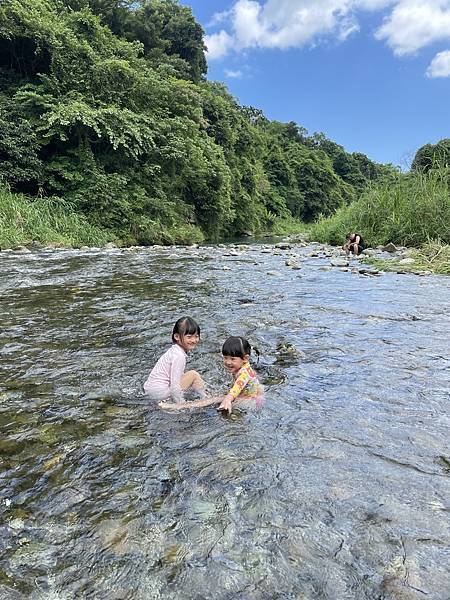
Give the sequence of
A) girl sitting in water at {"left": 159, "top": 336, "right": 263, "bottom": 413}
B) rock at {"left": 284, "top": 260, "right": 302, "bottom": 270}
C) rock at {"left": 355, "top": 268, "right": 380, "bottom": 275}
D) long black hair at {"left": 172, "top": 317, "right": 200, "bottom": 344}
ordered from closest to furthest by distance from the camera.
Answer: girl sitting in water at {"left": 159, "top": 336, "right": 263, "bottom": 413} < long black hair at {"left": 172, "top": 317, "right": 200, "bottom": 344} < rock at {"left": 355, "top": 268, "right": 380, "bottom": 275} < rock at {"left": 284, "top": 260, "right": 302, "bottom": 270}

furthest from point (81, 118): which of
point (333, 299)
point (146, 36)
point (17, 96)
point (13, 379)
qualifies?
point (146, 36)

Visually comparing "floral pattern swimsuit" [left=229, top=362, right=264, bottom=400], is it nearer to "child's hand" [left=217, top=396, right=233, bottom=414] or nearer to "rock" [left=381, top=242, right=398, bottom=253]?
"child's hand" [left=217, top=396, right=233, bottom=414]

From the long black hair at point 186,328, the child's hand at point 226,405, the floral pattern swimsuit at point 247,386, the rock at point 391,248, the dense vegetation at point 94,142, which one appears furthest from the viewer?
the dense vegetation at point 94,142

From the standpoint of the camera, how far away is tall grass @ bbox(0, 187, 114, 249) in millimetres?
13373

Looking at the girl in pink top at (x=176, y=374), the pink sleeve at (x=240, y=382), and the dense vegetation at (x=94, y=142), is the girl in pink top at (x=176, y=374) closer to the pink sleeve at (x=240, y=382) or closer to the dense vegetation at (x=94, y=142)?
the pink sleeve at (x=240, y=382)

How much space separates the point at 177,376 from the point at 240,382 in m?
0.48

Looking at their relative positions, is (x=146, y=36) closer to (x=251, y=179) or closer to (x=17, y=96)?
(x=251, y=179)

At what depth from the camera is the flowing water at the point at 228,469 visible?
158cm

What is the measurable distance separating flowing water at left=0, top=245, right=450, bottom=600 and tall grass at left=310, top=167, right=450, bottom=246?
8345 mm

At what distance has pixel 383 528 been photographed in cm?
178

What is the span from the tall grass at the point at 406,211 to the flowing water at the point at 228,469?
8.35m

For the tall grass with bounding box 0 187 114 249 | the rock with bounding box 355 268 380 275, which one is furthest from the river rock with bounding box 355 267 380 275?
the tall grass with bounding box 0 187 114 249

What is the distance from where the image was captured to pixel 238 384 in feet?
10.3

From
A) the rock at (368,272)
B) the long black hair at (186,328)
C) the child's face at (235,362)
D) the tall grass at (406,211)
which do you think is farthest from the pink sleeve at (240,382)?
the tall grass at (406,211)
